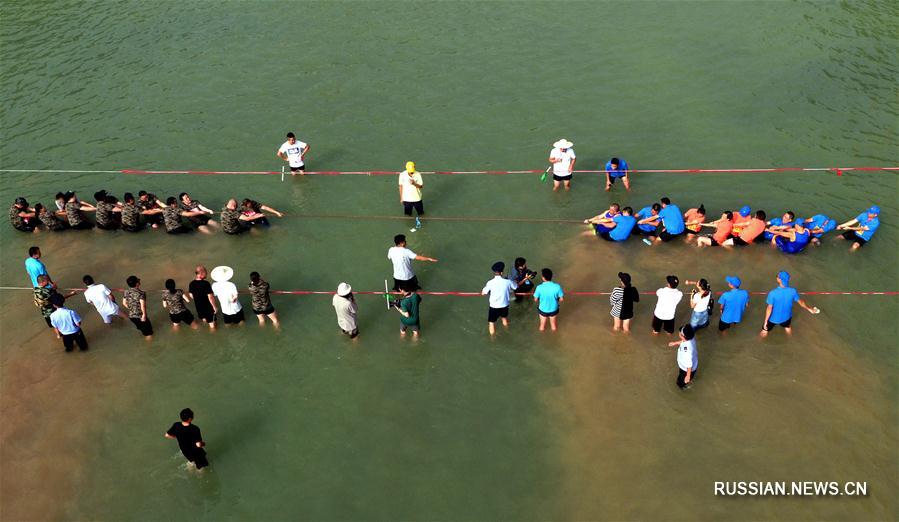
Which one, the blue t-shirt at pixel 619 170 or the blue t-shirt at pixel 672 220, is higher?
the blue t-shirt at pixel 619 170

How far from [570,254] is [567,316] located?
2065 mm

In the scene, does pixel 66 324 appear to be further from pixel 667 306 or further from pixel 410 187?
pixel 667 306

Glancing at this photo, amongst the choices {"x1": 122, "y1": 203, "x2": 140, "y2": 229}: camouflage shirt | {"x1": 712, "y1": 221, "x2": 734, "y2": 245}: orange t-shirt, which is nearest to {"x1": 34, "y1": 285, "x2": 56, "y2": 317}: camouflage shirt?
{"x1": 122, "y1": 203, "x2": 140, "y2": 229}: camouflage shirt

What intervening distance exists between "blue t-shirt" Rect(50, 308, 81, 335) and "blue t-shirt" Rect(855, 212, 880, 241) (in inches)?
A: 637

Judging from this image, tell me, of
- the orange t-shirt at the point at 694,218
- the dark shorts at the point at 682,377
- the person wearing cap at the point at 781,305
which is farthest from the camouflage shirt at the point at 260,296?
the person wearing cap at the point at 781,305

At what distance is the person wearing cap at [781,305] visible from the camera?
12406mm

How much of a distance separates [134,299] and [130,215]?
12.5ft

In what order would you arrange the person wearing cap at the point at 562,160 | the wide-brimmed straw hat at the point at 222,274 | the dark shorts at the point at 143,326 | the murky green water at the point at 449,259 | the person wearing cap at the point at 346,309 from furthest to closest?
1. the person wearing cap at the point at 562,160
2. the dark shorts at the point at 143,326
3. the wide-brimmed straw hat at the point at 222,274
4. the person wearing cap at the point at 346,309
5. the murky green water at the point at 449,259

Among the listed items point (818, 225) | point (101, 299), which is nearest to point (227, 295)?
point (101, 299)

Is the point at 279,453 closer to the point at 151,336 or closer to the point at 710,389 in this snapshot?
the point at 151,336

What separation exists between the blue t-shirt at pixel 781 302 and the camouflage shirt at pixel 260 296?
31.0 feet

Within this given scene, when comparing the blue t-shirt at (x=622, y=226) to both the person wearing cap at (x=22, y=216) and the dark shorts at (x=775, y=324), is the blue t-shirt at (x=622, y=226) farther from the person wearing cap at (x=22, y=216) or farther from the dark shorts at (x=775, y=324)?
the person wearing cap at (x=22, y=216)

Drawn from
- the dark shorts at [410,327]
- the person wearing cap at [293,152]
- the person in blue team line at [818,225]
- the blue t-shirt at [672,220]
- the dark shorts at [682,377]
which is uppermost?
the person wearing cap at [293,152]

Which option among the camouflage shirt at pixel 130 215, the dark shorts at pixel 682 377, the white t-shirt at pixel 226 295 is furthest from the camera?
the camouflage shirt at pixel 130 215
